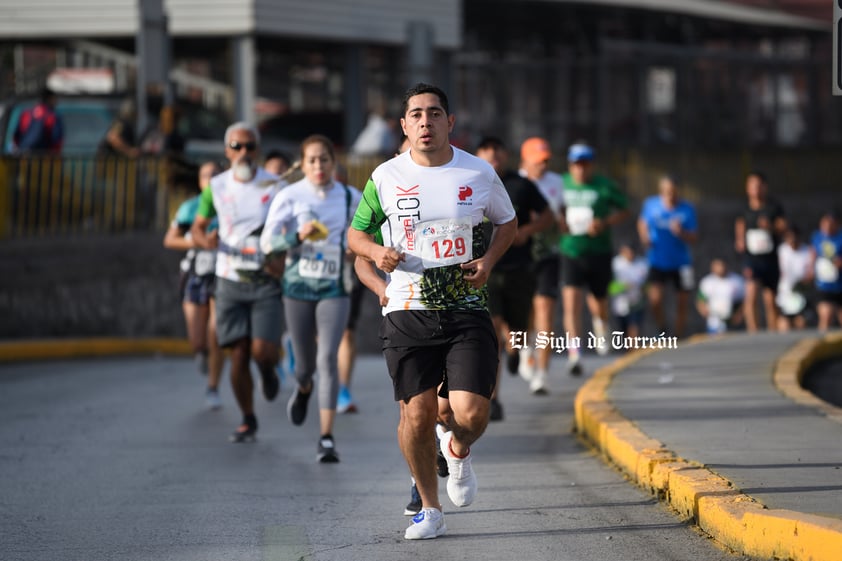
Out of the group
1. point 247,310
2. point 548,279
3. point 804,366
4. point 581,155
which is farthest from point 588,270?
point 247,310

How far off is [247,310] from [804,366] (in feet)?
18.3

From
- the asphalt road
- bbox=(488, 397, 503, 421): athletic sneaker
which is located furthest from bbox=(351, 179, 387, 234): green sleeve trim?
bbox=(488, 397, 503, 421): athletic sneaker

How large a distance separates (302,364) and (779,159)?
23.5m

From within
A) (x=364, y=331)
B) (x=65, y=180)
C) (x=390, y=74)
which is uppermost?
(x=390, y=74)

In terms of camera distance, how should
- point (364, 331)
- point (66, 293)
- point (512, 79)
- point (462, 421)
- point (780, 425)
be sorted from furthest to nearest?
→ point (512, 79), point (364, 331), point (66, 293), point (780, 425), point (462, 421)

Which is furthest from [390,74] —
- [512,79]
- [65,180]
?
[65,180]

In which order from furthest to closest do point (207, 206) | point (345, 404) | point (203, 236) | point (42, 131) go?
point (42, 131), point (345, 404), point (203, 236), point (207, 206)

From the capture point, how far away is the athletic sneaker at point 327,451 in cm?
991

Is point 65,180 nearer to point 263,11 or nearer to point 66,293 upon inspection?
point 66,293

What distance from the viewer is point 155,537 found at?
754cm

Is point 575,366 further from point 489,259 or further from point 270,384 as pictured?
point 489,259

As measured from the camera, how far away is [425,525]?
7344 millimetres

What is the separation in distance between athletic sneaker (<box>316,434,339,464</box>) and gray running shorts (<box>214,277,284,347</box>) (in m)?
1.00

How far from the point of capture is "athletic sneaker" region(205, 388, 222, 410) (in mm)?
13047
